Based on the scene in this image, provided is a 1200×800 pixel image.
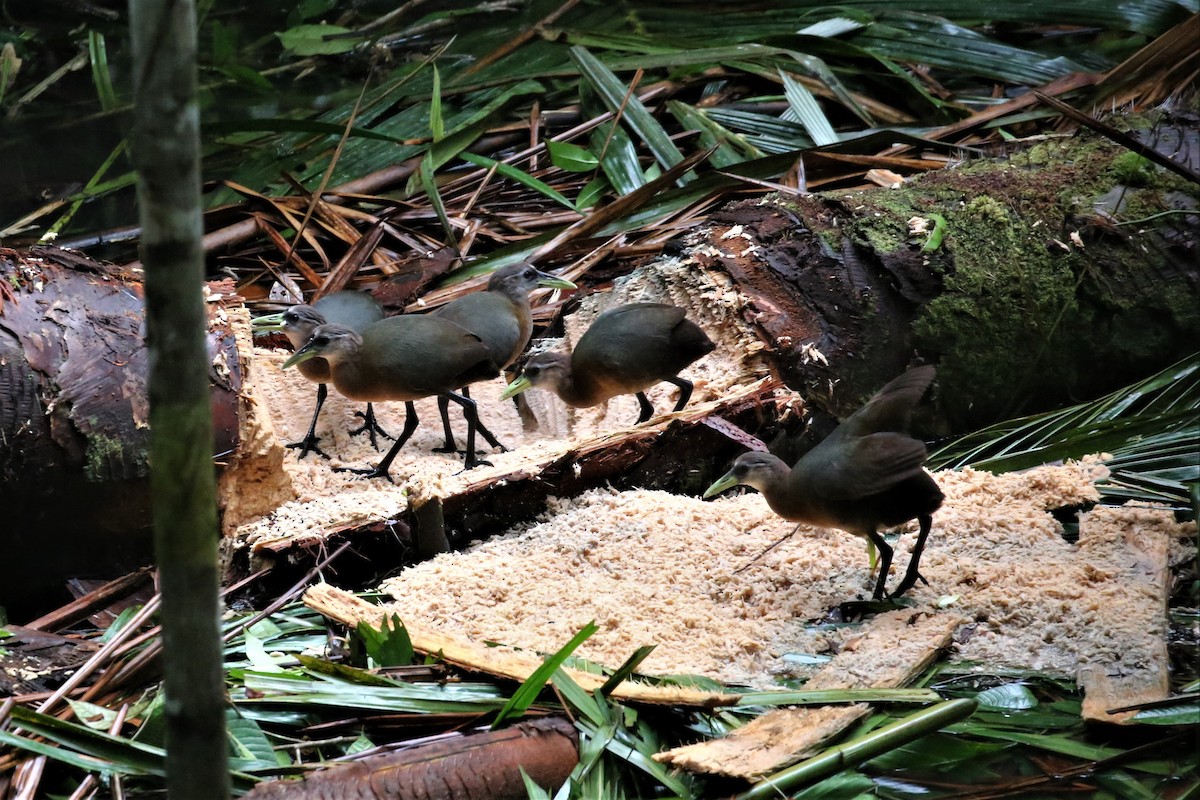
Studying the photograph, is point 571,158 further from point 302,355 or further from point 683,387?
point 302,355

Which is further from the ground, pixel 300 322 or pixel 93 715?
pixel 300 322

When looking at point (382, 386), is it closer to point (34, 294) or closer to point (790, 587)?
point (34, 294)

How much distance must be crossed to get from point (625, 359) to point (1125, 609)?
1527 millimetres

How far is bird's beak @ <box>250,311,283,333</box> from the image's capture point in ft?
12.6

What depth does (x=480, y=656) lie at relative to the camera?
2.10 metres

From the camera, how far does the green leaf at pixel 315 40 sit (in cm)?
480

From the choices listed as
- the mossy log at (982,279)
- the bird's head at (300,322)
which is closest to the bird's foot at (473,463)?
the bird's head at (300,322)

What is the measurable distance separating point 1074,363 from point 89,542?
2922 mm

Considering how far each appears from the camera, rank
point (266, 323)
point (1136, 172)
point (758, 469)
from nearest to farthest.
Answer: point (758, 469)
point (1136, 172)
point (266, 323)

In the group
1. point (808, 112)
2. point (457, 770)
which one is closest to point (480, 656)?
point (457, 770)

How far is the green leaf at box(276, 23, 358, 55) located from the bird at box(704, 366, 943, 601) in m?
3.18

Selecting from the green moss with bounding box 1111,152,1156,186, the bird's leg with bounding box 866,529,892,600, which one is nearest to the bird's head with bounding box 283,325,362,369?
the bird's leg with bounding box 866,529,892,600

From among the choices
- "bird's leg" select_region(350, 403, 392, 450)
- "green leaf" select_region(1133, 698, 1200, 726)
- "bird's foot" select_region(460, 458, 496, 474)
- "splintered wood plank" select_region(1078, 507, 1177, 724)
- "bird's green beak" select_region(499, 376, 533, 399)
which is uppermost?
"bird's green beak" select_region(499, 376, 533, 399)

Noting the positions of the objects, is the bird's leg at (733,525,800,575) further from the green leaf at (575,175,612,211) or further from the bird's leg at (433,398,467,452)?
the green leaf at (575,175,612,211)
